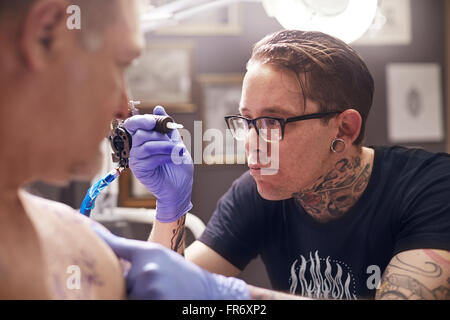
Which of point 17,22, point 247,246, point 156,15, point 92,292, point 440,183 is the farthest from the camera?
point 247,246

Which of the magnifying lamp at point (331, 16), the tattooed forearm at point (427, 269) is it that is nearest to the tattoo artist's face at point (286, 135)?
the magnifying lamp at point (331, 16)

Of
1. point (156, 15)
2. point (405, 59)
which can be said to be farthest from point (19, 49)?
point (405, 59)

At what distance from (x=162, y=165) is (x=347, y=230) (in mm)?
462

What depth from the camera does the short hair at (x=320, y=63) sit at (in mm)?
971

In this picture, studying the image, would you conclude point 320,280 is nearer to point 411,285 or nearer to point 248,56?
point 411,285

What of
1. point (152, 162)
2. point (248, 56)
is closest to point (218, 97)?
point (248, 56)

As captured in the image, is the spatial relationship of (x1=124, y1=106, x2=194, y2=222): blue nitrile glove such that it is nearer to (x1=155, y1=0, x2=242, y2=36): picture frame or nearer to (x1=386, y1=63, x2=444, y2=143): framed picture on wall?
(x1=155, y1=0, x2=242, y2=36): picture frame

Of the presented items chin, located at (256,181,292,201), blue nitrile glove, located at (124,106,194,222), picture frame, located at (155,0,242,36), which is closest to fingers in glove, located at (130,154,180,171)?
blue nitrile glove, located at (124,106,194,222)

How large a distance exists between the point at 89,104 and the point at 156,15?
2.36 feet

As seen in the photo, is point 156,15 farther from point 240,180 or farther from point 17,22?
point 17,22

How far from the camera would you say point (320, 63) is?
0.98m

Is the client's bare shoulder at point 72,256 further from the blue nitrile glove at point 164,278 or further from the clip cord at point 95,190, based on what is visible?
the clip cord at point 95,190

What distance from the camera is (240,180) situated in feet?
4.20

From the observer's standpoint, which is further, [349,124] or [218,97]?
[218,97]
